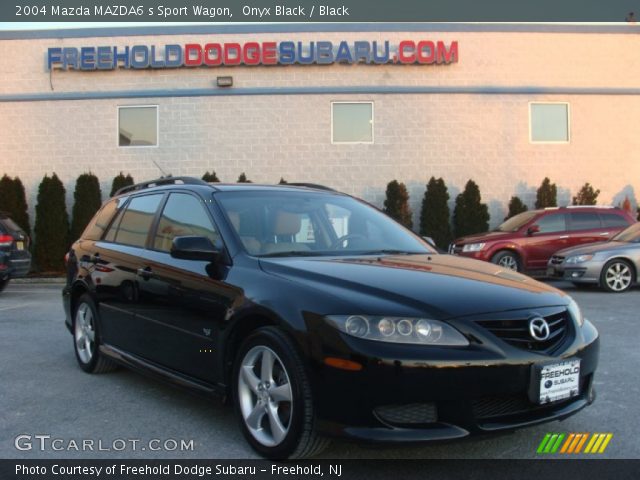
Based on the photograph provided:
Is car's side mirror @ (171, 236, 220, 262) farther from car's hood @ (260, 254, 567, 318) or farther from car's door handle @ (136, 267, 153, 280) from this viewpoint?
car's door handle @ (136, 267, 153, 280)

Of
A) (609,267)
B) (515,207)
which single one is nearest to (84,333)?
(609,267)

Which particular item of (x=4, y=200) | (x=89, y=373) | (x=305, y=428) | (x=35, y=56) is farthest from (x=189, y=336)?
(x=35, y=56)

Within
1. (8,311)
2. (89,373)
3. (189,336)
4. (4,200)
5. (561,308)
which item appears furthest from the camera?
(4,200)

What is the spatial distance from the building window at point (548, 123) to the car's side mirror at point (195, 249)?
15.4 m

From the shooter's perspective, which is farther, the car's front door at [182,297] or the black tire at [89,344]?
the black tire at [89,344]

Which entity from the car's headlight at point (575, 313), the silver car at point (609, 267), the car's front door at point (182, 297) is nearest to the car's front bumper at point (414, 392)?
the car's headlight at point (575, 313)

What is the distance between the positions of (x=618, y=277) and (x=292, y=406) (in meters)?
10.4

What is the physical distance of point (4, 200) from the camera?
57.2 feet

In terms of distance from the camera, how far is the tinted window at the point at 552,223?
14.5 metres

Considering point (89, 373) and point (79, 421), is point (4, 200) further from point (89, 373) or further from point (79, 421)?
point (79, 421)

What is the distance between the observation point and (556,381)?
341 cm

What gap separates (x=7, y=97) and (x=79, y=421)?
1612 centimetres

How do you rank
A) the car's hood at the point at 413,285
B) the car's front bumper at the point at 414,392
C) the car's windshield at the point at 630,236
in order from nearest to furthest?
the car's front bumper at the point at 414,392, the car's hood at the point at 413,285, the car's windshield at the point at 630,236

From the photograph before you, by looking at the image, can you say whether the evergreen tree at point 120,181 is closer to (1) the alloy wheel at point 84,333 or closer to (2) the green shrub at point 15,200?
(2) the green shrub at point 15,200
